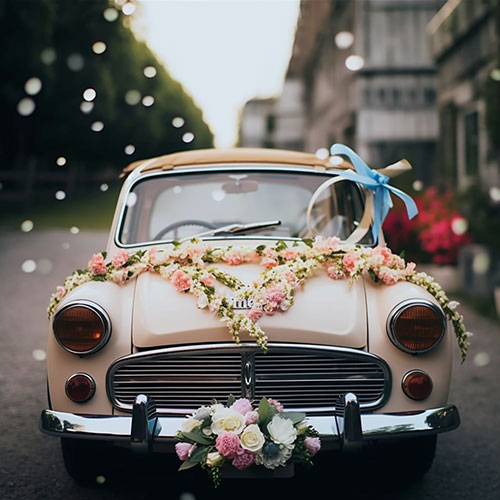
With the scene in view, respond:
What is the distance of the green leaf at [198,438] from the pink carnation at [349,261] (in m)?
1.03

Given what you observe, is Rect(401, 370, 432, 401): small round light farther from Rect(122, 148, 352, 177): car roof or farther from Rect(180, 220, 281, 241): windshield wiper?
Rect(122, 148, 352, 177): car roof

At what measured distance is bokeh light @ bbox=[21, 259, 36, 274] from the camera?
1178 cm

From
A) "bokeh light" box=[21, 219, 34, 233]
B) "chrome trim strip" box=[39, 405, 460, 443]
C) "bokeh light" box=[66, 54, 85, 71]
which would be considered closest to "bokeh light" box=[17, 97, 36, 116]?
"bokeh light" box=[66, 54, 85, 71]

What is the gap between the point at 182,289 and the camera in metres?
3.48

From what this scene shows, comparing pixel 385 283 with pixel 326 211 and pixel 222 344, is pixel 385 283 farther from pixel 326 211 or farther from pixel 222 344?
pixel 326 211

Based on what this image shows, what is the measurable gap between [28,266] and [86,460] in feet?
29.2

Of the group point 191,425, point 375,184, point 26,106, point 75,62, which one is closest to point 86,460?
point 191,425

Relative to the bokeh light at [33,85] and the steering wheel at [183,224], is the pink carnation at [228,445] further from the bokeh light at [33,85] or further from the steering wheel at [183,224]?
the bokeh light at [33,85]

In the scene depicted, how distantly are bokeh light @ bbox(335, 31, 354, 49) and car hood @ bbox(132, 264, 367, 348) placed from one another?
63.3 ft

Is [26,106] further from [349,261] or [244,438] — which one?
[244,438]

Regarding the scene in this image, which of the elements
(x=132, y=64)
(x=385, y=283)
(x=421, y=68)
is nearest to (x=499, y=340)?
(x=385, y=283)

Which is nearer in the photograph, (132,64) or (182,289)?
(182,289)

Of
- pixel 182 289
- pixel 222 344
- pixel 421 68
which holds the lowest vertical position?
pixel 222 344

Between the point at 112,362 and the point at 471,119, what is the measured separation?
1142 centimetres
